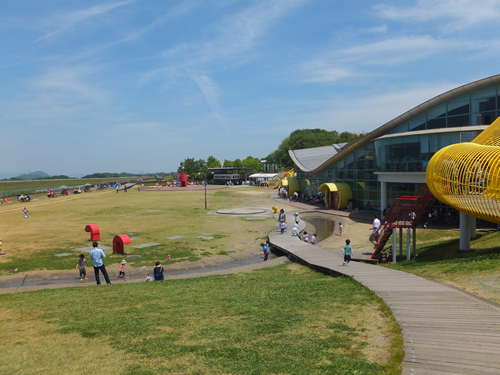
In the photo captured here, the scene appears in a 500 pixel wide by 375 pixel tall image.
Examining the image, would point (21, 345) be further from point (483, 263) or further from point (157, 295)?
point (483, 263)

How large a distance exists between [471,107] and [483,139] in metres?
15.7

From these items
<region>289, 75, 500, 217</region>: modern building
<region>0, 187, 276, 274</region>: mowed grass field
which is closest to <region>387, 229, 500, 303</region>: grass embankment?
<region>0, 187, 276, 274</region>: mowed grass field

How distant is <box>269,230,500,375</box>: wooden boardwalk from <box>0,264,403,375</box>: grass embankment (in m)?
0.39

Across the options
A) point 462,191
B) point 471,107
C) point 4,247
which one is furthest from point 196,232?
point 471,107

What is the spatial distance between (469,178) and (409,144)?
18.7m

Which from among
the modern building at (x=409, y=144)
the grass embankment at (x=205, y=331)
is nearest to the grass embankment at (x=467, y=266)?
the grass embankment at (x=205, y=331)

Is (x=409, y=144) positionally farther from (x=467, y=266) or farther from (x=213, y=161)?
(x=213, y=161)

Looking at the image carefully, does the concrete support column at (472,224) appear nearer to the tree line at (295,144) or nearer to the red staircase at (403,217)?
the red staircase at (403,217)

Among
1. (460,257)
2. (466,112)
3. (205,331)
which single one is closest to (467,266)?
(460,257)

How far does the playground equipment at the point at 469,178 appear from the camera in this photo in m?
12.7

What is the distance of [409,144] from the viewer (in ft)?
104

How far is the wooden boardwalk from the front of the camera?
6.29m

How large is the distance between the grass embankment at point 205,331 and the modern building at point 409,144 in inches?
848

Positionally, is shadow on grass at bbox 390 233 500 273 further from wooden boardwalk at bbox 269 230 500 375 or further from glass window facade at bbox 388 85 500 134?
glass window facade at bbox 388 85 500 134
